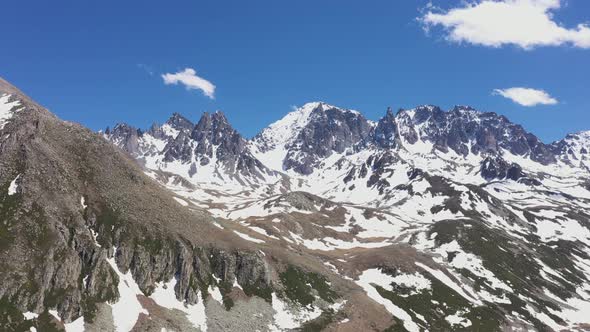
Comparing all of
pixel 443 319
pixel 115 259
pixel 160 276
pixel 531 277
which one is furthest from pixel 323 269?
pixel 531 277

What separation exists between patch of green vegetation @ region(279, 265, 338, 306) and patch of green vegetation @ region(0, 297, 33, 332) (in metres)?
47.6

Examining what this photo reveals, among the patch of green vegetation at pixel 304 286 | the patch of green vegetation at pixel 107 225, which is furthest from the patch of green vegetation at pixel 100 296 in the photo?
the patch of green vegetation at pixel 304 286

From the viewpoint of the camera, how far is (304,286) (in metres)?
102

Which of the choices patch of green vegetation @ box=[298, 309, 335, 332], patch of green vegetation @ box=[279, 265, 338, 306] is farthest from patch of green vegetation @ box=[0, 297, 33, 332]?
patch of green vegetation @ box=[279, 265, 338, 306]

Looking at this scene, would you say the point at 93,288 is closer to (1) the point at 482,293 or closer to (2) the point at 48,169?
(2) the point at 48,169

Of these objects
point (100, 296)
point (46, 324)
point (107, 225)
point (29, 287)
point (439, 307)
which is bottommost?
point (46, 324)

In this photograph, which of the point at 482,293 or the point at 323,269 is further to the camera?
the point at 482,293

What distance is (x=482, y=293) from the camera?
13862 cm

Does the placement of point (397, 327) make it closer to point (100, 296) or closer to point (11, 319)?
point (100, 296)

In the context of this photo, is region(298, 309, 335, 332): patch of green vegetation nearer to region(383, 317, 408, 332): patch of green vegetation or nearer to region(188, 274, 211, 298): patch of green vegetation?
region(383, 317, 408, 332): patch of green vegetation

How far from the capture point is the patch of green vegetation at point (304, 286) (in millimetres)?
97438

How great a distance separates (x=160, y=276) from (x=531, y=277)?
136954 millimetres

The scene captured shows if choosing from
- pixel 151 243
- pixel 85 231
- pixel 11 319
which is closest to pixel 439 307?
pixel 151 243

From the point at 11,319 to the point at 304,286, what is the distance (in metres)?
54.7
